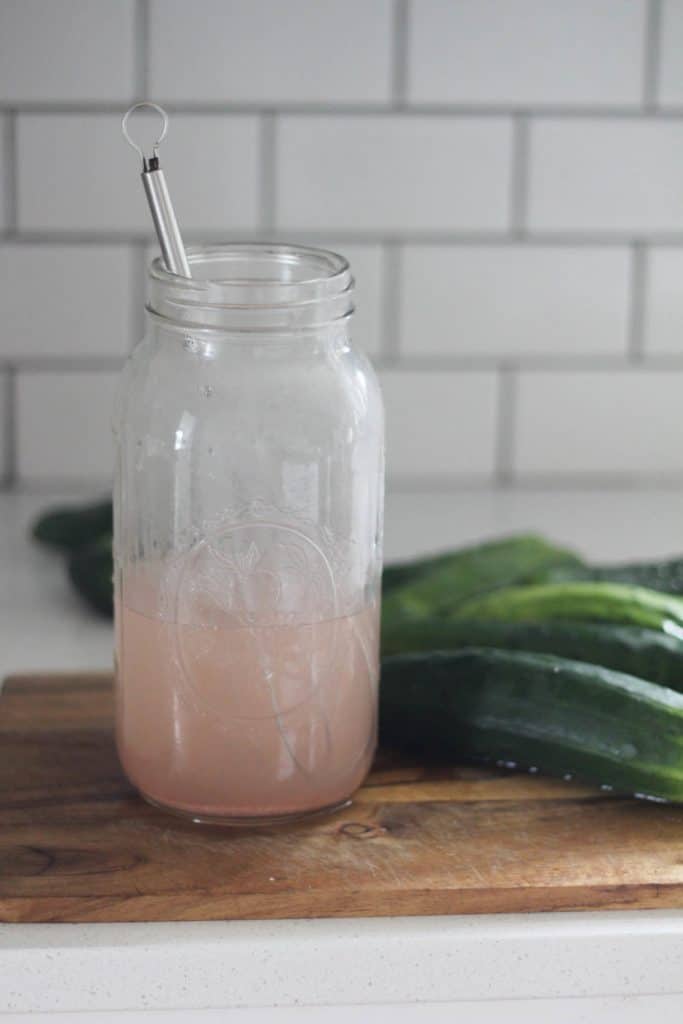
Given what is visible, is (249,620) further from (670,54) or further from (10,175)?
(670,54)

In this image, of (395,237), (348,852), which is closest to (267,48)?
(395,237)

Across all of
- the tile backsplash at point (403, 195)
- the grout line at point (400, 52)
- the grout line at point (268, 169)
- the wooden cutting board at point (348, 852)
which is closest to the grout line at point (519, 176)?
the tile backsplash at point (403, 195)

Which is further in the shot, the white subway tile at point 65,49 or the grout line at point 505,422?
the grout line at point 505,422

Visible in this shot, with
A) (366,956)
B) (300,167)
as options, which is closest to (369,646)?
(366,956)

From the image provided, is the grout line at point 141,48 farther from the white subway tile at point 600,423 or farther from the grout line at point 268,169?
the white subway tile at point 600,423

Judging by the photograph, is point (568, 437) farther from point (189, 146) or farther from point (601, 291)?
point (189, 146)

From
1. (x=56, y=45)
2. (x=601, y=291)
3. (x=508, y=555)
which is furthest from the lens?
(x=601, y=291)
